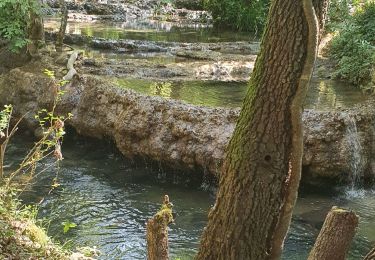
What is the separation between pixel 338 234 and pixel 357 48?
9390mm

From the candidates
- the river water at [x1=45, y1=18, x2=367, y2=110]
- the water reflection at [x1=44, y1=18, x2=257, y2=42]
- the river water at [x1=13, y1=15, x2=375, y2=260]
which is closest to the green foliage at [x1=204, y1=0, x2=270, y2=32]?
the water reflection at [x1=44, y1=18, x2=257, y2=42]

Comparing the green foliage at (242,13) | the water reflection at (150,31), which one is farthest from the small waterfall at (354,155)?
the green foliage at (242,13)

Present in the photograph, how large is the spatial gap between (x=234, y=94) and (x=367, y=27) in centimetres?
477

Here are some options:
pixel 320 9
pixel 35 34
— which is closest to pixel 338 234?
pixel 320 9

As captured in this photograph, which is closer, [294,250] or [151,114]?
[294,250]

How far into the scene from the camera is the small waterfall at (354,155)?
25.5 ft

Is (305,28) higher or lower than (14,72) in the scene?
higher

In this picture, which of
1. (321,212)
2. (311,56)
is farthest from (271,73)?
(321,212)

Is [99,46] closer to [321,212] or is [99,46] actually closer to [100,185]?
[100,185]

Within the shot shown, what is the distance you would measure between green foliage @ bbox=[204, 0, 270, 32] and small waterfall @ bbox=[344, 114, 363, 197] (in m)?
11.4

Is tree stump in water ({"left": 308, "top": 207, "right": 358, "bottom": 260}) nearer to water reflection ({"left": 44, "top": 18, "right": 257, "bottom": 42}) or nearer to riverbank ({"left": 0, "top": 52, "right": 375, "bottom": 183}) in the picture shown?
riverbank ({"left": 0, "top": 52, "right": 375, "bottom": 183})

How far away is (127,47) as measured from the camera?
14750mm

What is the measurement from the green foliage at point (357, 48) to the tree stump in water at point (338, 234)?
26.2 feet

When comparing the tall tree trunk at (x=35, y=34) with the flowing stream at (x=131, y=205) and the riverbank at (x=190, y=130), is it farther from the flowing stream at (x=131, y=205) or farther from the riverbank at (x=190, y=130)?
the flowing stream at (x=131, y=205)
